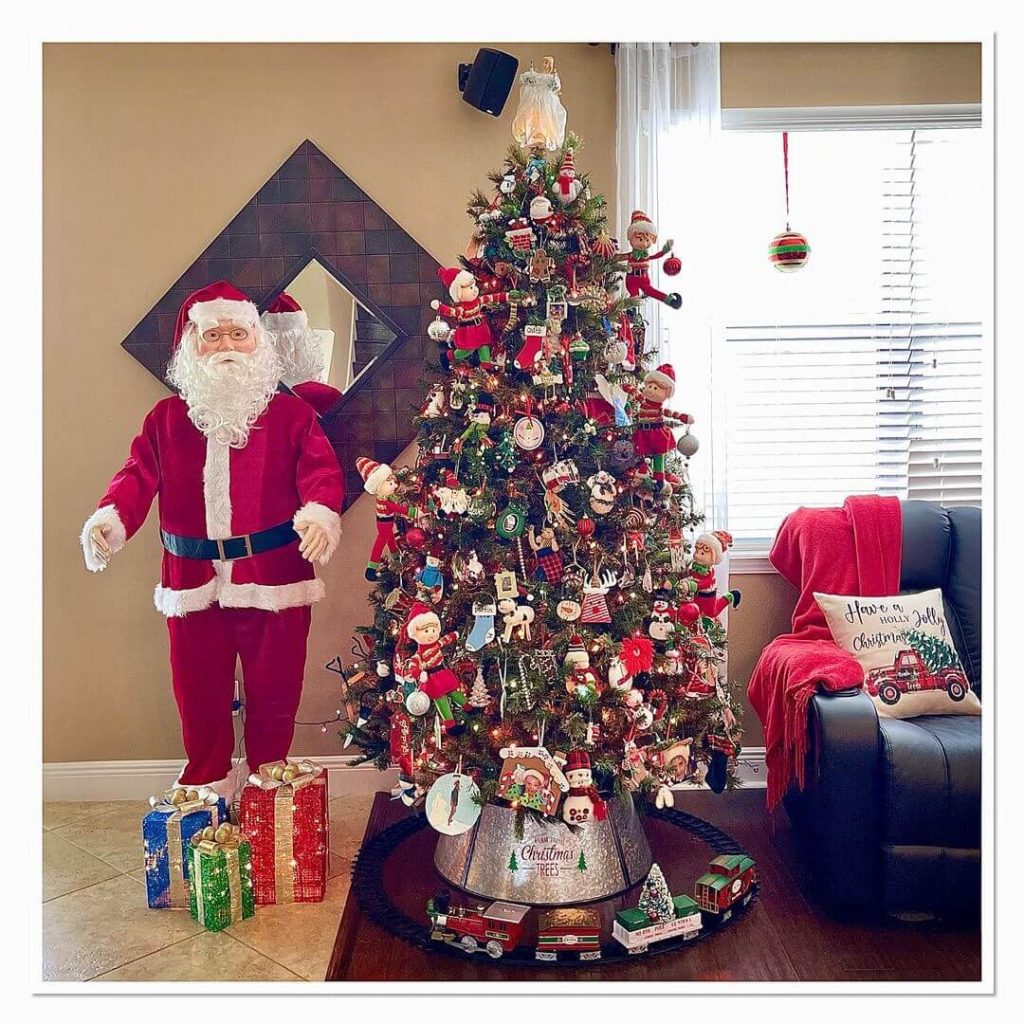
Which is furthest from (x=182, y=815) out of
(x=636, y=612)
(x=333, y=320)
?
(x=333, y=320)

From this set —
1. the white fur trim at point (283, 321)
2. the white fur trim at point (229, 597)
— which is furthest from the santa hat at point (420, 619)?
the white fur trim at point (283, 321)

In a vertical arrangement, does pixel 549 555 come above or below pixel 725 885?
above

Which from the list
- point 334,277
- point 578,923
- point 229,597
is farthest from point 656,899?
point 334,277

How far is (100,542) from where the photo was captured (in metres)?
2.61

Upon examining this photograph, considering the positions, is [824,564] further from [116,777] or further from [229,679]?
[116,777]

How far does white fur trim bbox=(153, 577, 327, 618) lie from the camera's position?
2689mm

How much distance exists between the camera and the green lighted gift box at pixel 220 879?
2.36 m

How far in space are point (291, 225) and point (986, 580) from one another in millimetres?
2397

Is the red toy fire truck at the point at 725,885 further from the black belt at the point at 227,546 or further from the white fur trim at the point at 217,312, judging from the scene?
the white fur trim at the point at 217,312

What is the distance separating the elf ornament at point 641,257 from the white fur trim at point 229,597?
1.30 m

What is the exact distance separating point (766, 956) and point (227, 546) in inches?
70.3

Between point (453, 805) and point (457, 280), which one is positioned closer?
point (453, 805)

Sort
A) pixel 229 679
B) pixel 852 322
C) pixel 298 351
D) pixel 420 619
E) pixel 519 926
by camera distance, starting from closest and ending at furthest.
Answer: pixel 519 926 → pixel 420 619 → pixel 229 679 → pixel 298 351 → pixel 852 322

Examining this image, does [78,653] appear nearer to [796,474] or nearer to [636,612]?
[636,612]
